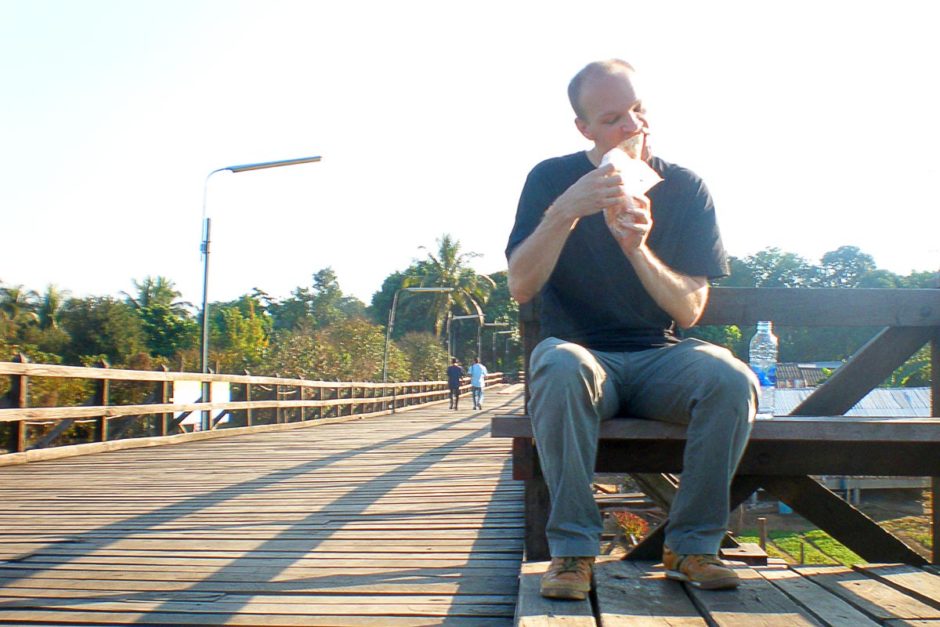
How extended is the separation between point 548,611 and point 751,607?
1.41 ft

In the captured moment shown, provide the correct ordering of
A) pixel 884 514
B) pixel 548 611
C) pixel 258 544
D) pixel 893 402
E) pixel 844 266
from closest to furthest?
pixel 548 611 → pixel 258 544 → pixel 893 402 → pixel 884 514 → pixel 844 266

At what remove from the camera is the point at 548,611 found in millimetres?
1901

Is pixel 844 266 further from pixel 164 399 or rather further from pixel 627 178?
pixel 627 178

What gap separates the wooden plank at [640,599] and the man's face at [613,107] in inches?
43.4

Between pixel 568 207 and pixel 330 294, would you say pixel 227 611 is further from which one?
pixel 330 294

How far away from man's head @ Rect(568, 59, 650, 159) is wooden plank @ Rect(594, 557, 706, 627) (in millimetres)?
1093

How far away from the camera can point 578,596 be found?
6.57 feet

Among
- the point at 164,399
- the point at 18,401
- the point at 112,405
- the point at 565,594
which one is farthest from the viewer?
the point at 112,405

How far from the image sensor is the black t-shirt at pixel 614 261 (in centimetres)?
246

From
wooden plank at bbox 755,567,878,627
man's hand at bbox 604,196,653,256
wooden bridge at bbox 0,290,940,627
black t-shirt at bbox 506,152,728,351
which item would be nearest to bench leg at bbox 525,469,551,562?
wooden bridge at bbox 0,290,940,627

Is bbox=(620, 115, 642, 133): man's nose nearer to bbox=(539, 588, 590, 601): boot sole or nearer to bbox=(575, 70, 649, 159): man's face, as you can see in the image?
bbox=(575, 70, 649, 159): man's face

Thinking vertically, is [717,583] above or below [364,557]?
above

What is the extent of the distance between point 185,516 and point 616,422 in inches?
116

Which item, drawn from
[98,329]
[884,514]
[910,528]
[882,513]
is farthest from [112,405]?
[98,329]
